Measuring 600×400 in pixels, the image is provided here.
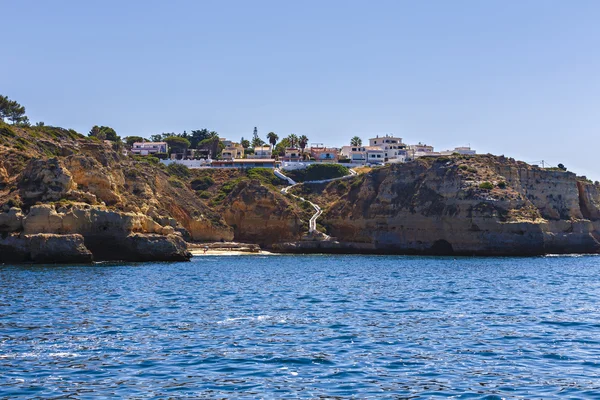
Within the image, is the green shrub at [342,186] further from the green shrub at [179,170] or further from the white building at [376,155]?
the white building at [376,155]

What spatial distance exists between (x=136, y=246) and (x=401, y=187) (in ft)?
133

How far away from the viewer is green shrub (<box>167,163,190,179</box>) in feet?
386

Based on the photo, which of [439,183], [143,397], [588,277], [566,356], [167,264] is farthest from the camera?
[439,183]

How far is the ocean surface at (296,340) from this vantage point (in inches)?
666

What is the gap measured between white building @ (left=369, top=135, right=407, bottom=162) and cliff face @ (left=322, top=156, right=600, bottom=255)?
44.3m

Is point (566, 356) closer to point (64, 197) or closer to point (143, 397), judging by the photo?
point (143, 397)

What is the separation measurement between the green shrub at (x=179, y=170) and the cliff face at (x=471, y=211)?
99.9ft

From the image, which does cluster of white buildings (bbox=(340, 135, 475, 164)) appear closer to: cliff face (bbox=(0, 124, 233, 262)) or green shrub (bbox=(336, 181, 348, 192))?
green shrub (bbox=(336, 181, 348, 192))

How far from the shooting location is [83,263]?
56.3 meters

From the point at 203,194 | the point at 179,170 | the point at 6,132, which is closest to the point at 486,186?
the point at 203,194

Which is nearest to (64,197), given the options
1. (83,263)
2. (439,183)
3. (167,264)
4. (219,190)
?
(83,263)

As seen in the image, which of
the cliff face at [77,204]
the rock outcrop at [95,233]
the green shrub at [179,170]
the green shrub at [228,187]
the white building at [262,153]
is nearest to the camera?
the rock outcrop at [95,233]

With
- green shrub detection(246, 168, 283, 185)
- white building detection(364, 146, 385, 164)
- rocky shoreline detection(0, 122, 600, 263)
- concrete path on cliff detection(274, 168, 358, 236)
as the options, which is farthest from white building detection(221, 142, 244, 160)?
rocky shoreline detection(0, 122, 600, 263)

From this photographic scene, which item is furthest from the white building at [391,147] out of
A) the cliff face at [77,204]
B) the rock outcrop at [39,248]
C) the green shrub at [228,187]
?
the rock outcrop at [39,248]
